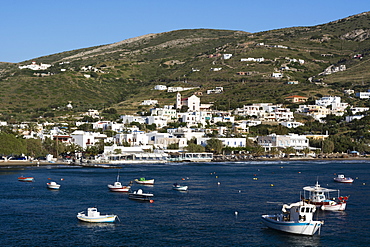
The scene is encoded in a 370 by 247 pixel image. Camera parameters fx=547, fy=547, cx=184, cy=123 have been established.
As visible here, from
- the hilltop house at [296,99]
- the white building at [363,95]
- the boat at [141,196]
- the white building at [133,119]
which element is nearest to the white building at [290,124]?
the hilltop house at [296,99]

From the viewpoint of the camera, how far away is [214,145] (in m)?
131

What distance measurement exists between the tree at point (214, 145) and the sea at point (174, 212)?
44873 millimetres

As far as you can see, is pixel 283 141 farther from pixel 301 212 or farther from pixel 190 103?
pixel 301 212

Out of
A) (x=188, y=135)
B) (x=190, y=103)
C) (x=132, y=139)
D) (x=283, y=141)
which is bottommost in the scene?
(x=132, y=139)

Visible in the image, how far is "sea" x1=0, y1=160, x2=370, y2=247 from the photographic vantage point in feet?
136

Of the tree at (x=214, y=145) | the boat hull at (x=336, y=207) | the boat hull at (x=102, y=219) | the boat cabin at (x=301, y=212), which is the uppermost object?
the tree at (x=214, y=145)

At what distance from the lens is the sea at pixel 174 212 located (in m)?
41.4

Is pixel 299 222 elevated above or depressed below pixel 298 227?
above

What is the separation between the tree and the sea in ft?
147

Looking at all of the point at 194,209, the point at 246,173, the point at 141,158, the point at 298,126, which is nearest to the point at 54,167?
the point at 141,158

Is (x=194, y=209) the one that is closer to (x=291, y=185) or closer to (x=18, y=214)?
(x=18, y=214)

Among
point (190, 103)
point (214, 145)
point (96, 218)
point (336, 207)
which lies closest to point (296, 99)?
point (190, 103)

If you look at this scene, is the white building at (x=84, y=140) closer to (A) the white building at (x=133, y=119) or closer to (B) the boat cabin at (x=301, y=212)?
(A) the white building at (x=133, y=119)

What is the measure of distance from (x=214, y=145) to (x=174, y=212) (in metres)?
79.1
